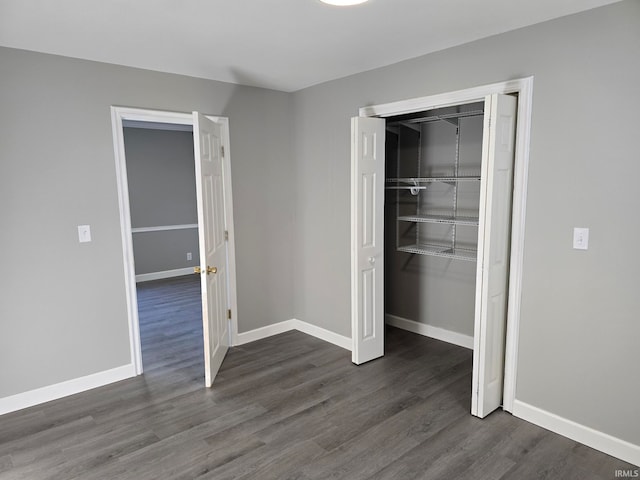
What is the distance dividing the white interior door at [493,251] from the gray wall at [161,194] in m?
5.69

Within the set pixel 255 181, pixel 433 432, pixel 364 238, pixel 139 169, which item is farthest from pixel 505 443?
pixel 139 169

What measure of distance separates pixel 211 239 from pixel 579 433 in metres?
2.79

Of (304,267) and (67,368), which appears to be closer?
(67,368)

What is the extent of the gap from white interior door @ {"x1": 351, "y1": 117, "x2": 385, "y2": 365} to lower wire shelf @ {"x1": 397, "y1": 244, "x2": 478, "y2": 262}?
494 mm

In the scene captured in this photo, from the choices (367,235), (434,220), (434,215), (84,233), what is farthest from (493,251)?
(84,233)

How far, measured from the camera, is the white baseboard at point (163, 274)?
6.80 meters

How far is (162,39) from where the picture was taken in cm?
260

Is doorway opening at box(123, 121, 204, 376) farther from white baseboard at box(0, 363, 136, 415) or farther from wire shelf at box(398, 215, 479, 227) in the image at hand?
wire shelf at box(398, 215, 479, 227)

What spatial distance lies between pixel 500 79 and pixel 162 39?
214 centimetres

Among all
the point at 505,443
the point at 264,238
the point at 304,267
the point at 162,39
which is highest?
the point at 162,39

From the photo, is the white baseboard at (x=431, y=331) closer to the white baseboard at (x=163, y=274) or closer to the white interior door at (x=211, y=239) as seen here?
A: the white interior door at (x=211, y=239)

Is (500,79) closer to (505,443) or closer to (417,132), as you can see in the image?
(417,132)

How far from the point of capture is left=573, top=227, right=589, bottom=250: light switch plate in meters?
2.35

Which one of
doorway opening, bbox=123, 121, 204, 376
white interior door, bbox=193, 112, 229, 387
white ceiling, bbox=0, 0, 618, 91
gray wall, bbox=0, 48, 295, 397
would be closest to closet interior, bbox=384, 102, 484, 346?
white ceiling, bbox=0, 0, 618, 91
